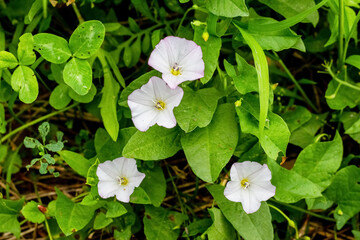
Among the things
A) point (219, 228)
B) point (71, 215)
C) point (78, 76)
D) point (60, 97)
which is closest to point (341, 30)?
point (219, 228)

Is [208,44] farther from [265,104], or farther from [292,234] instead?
[292,234]

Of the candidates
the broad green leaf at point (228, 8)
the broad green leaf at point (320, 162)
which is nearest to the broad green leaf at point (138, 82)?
the broad green leaf at point (228, 8)

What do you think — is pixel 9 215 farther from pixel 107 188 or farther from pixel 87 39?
pixel 87 39

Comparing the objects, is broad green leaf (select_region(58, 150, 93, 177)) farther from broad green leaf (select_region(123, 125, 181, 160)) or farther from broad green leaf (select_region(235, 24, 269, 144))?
broad green leaf (select_region(235, 24, 269, 144))

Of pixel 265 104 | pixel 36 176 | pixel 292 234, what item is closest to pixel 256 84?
pixel 265 104

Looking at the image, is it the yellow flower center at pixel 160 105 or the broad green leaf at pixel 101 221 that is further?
the broad green leaf at pixel 101 221

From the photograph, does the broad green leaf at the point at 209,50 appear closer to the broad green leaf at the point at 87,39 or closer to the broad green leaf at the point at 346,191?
the broad green leaf at the point at 87,39
